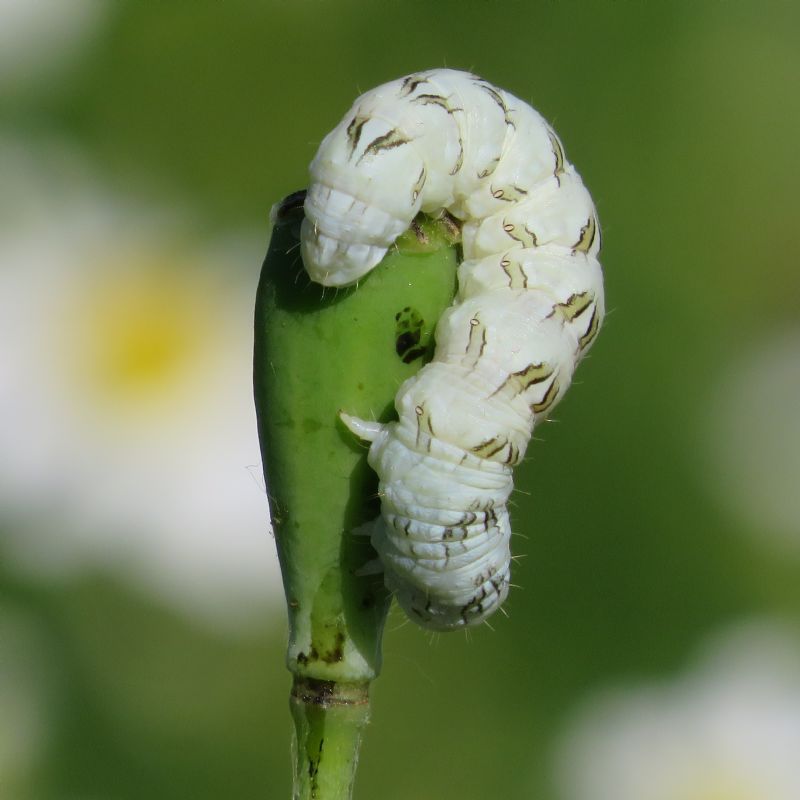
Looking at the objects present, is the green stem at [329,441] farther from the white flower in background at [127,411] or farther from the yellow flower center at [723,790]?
the yellow flower center at [723,790]

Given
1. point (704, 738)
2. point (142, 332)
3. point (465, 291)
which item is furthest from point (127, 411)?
point (465, 291)

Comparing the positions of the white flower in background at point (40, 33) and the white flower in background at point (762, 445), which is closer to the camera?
the white flower in background at point (762, 445)

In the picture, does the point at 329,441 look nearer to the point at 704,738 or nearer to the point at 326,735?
the point at 326,735

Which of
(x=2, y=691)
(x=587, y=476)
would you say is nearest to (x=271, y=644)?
(x=2, y=691)

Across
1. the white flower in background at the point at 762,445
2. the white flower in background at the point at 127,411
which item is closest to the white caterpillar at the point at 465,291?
Answer: the white flower in background at the point at 127,411

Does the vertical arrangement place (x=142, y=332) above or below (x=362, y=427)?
below

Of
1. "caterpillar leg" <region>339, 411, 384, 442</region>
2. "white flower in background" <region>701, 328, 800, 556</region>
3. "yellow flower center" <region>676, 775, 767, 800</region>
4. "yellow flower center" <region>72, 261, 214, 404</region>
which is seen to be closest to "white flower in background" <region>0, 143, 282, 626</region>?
"yellow flower center" <region>72, 261, 214, 404</region>
